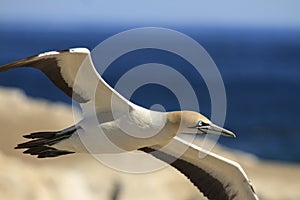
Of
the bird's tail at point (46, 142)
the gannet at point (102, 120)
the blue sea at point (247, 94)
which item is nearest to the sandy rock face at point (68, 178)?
the bird's tail at point (46, 142)

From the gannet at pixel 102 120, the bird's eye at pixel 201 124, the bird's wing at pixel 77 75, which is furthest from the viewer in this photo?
the bird's eye at pixel 201 124

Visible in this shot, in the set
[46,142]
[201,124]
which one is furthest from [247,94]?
[46,142]

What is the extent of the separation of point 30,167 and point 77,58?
451 cm

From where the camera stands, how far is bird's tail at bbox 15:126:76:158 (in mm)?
6629

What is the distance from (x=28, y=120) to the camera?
1220 cm

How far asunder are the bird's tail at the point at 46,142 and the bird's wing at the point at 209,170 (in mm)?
803

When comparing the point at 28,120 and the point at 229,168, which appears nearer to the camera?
the point at 229,168

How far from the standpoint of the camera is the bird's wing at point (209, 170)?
7.05m

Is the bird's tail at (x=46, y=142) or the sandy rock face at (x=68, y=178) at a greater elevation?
the bird's tail at (x=46, y=142)

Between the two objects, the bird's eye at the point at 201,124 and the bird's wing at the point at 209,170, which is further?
the bird's wing at the point at 209,170

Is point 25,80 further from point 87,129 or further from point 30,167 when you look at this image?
point 87,129

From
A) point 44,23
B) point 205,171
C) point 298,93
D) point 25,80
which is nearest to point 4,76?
point 25,80

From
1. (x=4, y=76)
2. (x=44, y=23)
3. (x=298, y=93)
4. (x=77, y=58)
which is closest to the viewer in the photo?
(x=77, y=58)

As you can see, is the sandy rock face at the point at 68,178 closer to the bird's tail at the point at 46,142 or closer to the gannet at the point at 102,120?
the bird's tail at the point at 46,142
